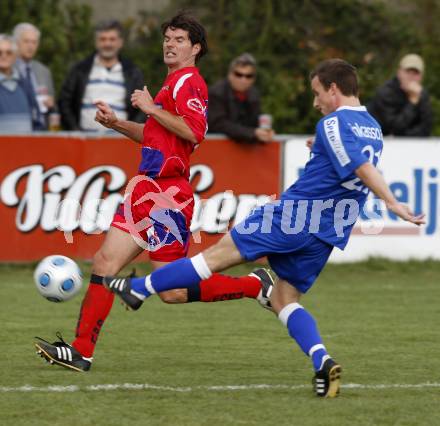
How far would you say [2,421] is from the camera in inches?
234

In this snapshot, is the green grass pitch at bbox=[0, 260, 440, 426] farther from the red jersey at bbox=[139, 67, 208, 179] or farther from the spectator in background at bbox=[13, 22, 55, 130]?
the spectator in background at bbox=[13, 22, 55, 130]

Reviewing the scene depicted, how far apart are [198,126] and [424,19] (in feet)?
38.4

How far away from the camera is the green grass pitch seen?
619cm

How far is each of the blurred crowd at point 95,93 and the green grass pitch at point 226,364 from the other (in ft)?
5.46

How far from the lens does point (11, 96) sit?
480 inches

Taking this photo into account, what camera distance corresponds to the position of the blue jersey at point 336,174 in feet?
21.3

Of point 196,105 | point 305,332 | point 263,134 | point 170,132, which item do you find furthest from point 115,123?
point 263,134

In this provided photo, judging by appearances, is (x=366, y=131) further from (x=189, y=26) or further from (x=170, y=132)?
(x=189, y=26)

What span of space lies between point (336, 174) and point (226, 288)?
1132 mm

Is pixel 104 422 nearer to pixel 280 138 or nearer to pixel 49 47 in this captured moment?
pixel 280 138

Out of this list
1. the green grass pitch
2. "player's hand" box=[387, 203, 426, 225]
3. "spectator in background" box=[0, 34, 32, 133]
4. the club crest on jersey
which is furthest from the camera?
"spectator in background" box=[0, 34, 32, 133]

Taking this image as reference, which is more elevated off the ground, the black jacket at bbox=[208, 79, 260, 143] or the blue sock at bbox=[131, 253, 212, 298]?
the black jacket at bbox=[208, 79, 260, 143]

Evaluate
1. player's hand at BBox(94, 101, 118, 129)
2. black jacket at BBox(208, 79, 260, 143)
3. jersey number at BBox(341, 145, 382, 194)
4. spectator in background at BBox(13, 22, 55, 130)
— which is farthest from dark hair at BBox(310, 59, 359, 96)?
spectator in background at BBox(13, 22, 55, 130)

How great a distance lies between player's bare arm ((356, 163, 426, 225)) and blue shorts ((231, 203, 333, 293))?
0.43 meters
